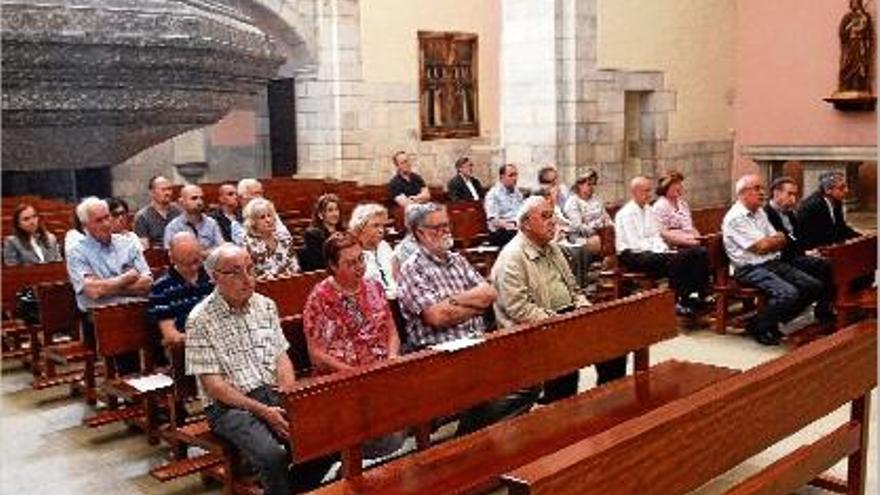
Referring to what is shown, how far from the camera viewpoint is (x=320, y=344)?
13.1 ft

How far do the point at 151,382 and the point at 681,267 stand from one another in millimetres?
4003

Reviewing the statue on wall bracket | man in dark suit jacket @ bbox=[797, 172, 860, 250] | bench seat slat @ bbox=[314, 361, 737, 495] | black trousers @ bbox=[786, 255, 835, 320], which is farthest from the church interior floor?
the statue on wall bracket

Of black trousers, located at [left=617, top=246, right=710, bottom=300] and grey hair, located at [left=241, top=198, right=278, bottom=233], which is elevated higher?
grey hair, located at [left=241, top=198, right=278, bottom=233]

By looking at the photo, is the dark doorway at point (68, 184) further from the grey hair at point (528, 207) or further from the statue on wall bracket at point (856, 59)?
the statue on wall bracket at point (856, 59)

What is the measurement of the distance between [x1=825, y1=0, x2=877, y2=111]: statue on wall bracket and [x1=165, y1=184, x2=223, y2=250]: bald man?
9.33m

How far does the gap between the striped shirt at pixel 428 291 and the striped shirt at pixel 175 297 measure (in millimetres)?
940

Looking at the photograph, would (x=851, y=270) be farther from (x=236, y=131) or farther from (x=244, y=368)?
(x=236, y=131)

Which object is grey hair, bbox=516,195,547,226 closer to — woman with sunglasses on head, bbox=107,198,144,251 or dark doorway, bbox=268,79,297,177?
woman with sunglasses on head, bbox=107,198,144,251

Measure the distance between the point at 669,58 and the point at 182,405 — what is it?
9.83m

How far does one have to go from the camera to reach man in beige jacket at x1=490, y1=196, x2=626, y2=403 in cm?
468

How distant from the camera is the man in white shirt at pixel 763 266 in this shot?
638 cm

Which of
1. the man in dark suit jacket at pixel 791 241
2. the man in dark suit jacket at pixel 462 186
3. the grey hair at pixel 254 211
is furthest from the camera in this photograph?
the man in dark suit jacket at pixel 462 186

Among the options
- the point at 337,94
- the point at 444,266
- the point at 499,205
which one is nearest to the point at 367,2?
the point at 337,94

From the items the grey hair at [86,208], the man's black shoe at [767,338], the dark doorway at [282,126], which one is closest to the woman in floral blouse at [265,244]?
the grey hair at [86,208]
